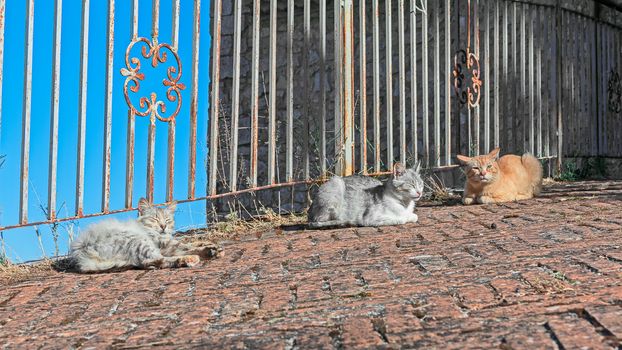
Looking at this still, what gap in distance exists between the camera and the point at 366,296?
346 centimetres

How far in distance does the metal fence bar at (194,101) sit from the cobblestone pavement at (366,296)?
0.98 meters

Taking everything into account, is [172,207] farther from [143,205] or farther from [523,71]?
[523,71]

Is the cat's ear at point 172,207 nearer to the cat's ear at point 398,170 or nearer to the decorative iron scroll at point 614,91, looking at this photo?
the cat's ear at point 398,170

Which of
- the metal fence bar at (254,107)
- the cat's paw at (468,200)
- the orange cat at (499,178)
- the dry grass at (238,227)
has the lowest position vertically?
the dry grass at (238,227)

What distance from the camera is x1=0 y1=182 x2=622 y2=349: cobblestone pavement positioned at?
2820mm

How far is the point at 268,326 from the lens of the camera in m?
3.09

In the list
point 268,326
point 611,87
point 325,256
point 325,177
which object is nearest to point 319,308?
point 268,326

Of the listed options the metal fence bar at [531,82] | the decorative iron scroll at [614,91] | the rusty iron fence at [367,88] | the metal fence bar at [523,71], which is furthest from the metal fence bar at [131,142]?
the decorative iron scroll at [614,91]

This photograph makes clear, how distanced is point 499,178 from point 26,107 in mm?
4607

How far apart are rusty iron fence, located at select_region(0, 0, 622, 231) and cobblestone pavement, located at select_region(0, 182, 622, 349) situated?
A: 1.43m

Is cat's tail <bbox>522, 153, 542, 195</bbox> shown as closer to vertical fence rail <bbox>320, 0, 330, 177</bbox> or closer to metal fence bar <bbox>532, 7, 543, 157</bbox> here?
vertical fence rail <bbox>320, 0, 330, 177</bbox>

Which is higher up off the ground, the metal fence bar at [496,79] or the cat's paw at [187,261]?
the metal fence bar at [496,79]

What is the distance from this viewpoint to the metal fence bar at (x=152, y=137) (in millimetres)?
5949

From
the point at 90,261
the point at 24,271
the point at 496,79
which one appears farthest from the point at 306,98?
the point at 496,79
